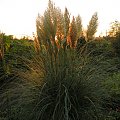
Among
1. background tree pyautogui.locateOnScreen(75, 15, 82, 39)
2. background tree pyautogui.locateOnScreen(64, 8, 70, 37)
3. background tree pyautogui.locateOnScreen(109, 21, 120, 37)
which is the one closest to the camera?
background tree pyautogui.locateOnScreen(64, 8, 70, 37)

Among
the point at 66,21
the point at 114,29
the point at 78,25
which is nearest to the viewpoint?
the point at 66,21

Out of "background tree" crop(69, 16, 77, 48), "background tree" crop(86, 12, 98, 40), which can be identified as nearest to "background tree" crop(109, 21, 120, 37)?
"background tree" crop(86, 12, 98, 40)

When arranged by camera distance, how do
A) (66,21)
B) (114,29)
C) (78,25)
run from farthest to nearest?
(114,29) → (78,25) → (66,21)

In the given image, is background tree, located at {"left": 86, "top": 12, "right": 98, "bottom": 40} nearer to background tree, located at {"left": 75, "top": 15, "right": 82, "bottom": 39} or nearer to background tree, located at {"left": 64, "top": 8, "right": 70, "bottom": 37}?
background tree, located at {"left": 75, "top": 15, "right": 82, "bottom": 39}

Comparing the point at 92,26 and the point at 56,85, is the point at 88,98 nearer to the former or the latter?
the point at 56,85

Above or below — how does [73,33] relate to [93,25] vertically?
below

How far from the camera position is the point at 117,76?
6.98 meters

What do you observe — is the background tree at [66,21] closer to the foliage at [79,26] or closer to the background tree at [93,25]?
the foliage at [79,26]

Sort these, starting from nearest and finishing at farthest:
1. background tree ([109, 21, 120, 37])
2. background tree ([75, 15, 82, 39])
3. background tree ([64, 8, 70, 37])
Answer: background tree ([64, 8, 70, 37]) < background tree ([75, 15, 82, 39]) < background tree ([109, 21, 120, 37])

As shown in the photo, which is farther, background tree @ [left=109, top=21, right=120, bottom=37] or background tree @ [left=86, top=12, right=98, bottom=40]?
background tree @ [left=109, top=21, right=120, bottom=37]

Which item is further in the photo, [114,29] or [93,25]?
[114,29]

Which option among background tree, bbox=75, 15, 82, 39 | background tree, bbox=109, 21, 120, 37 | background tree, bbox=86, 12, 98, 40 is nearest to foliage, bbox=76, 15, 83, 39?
background tree, bbox=75, 15, 82, 39

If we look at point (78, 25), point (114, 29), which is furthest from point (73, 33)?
point (114, 29)

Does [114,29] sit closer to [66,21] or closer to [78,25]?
[78,25]
